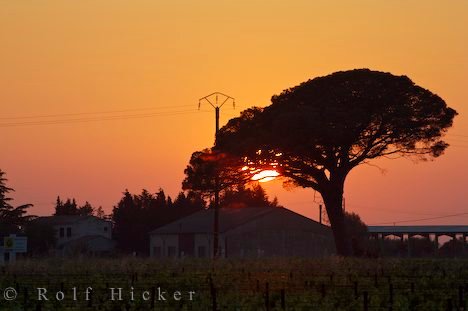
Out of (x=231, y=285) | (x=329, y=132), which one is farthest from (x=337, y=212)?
(x=231, y=285)

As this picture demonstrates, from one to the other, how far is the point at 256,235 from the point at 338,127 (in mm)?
27617

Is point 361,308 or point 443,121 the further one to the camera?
point 443,121

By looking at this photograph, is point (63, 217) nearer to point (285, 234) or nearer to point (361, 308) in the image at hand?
point (285, 234)

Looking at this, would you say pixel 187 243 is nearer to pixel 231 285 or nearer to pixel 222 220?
pixel 222 220

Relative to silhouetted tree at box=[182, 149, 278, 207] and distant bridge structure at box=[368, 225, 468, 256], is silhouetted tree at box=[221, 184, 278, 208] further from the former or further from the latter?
silhouetted tree at box=[182, 149, 278, 207]

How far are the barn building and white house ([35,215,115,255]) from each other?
19630 millimetres

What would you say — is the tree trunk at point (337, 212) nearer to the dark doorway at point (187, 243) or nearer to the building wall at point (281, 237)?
the building wall at point (281, 237)

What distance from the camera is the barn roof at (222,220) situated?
90438 mm

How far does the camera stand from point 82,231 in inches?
4828

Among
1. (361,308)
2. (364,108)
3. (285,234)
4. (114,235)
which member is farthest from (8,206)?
(361,308)

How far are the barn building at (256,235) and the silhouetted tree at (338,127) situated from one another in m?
20.3

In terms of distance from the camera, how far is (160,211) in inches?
4469

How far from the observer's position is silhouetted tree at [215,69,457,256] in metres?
65.3

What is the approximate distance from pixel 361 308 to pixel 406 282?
1256 cm
